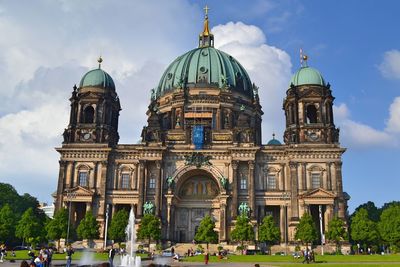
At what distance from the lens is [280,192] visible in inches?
2734

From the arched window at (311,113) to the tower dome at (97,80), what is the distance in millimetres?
33455

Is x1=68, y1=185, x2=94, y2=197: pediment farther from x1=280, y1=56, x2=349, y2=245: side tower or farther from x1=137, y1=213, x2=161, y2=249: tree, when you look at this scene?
x1=280, y1=56, x2=349, y2=245: side tower

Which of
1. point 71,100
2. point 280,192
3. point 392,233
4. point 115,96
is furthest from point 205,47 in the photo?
point 392,233

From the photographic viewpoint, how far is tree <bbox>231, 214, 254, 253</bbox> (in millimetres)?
61312

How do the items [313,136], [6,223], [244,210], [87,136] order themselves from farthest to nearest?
[87,136] → [313,136] → [6,223] → [244,210]

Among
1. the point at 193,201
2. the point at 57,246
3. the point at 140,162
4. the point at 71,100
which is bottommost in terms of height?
the point at 57,246

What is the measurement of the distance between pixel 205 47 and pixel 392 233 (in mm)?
49607

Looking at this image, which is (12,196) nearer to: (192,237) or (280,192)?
(192,237)

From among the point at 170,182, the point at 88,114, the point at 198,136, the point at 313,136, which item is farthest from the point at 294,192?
the point at 88,114

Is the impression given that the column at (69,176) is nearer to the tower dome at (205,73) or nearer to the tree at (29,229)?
the tree at (29,229)

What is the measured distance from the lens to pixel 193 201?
73.9 meters

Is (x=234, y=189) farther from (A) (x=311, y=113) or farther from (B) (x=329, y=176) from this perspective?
(A) (x=311, y=113)

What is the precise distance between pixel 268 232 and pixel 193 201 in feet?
52.3

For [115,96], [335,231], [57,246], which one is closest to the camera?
[335,231]
